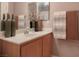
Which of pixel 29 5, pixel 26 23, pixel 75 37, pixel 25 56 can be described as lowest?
pixel 25 56

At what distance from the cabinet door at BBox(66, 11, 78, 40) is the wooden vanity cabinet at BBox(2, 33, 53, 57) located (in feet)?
0.55

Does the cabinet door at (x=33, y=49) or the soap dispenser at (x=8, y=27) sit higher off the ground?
the soap dispenser at (x=8, y=27)

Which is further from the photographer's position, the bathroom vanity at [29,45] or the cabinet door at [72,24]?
the cabinet door at [72,24]

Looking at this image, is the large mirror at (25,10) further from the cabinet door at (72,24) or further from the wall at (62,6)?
the cabinet door at (72,24)

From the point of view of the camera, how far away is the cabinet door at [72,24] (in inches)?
35.3

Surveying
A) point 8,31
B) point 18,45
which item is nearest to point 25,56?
point 18,45

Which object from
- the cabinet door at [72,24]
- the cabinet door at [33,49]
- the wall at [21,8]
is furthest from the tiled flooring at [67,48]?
the wall at [21,8]

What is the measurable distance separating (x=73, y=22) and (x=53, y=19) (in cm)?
17

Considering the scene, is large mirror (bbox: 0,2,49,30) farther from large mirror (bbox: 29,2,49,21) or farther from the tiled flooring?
the tiled flooring

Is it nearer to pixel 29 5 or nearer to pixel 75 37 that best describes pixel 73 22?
pixel 75 37

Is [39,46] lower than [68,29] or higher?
lower

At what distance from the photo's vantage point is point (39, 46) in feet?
2.94

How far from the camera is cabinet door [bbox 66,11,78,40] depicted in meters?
0.90

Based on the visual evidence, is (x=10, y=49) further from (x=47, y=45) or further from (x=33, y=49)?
(x=47, y=45)
